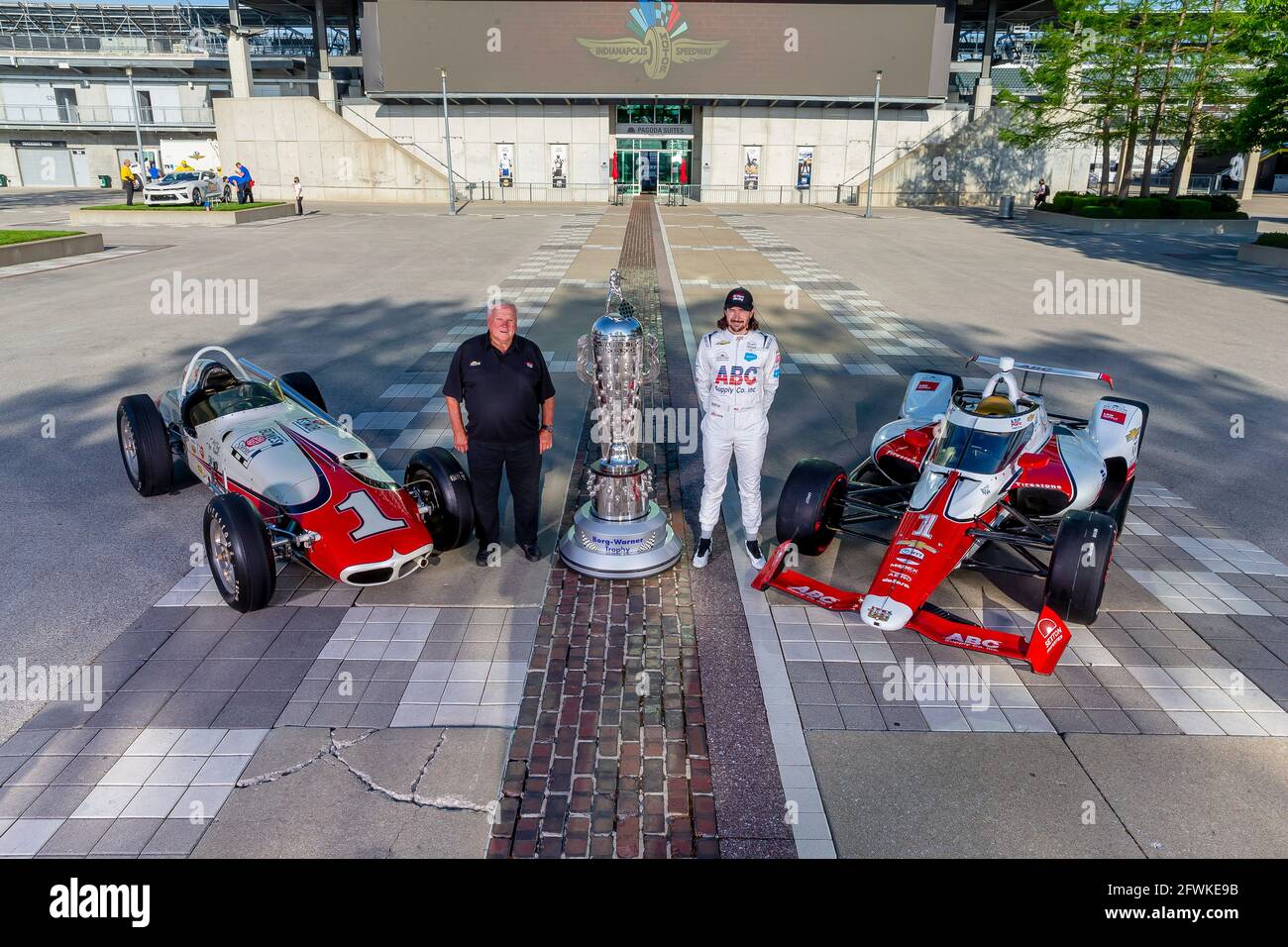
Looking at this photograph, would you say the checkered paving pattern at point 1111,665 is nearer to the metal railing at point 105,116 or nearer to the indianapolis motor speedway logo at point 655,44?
the indianapolis motor speedway logo at point 655,44

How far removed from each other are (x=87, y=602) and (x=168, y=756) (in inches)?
84.7

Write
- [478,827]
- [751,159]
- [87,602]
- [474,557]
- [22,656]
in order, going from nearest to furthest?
[478,827] < [22,656] < [87,602] < [474,557] < [751,159]

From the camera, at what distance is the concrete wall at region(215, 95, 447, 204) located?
42.9 meters

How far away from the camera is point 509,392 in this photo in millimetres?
6117

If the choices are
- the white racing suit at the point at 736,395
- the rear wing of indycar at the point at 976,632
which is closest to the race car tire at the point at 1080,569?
the rear wing of indycar at the point at 976,632

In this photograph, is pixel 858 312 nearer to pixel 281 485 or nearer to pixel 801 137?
pixel 281 485

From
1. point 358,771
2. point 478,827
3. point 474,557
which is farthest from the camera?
point 474,557

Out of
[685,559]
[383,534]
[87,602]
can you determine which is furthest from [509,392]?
[87,602]

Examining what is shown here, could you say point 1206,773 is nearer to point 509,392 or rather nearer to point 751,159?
point 509,392

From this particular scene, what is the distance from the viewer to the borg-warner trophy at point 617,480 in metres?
6.15

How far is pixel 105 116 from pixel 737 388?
208ft

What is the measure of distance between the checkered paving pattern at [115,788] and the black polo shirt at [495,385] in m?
2.54

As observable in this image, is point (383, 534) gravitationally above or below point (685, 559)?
above

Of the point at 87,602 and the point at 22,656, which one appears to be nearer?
the point at 22,656
